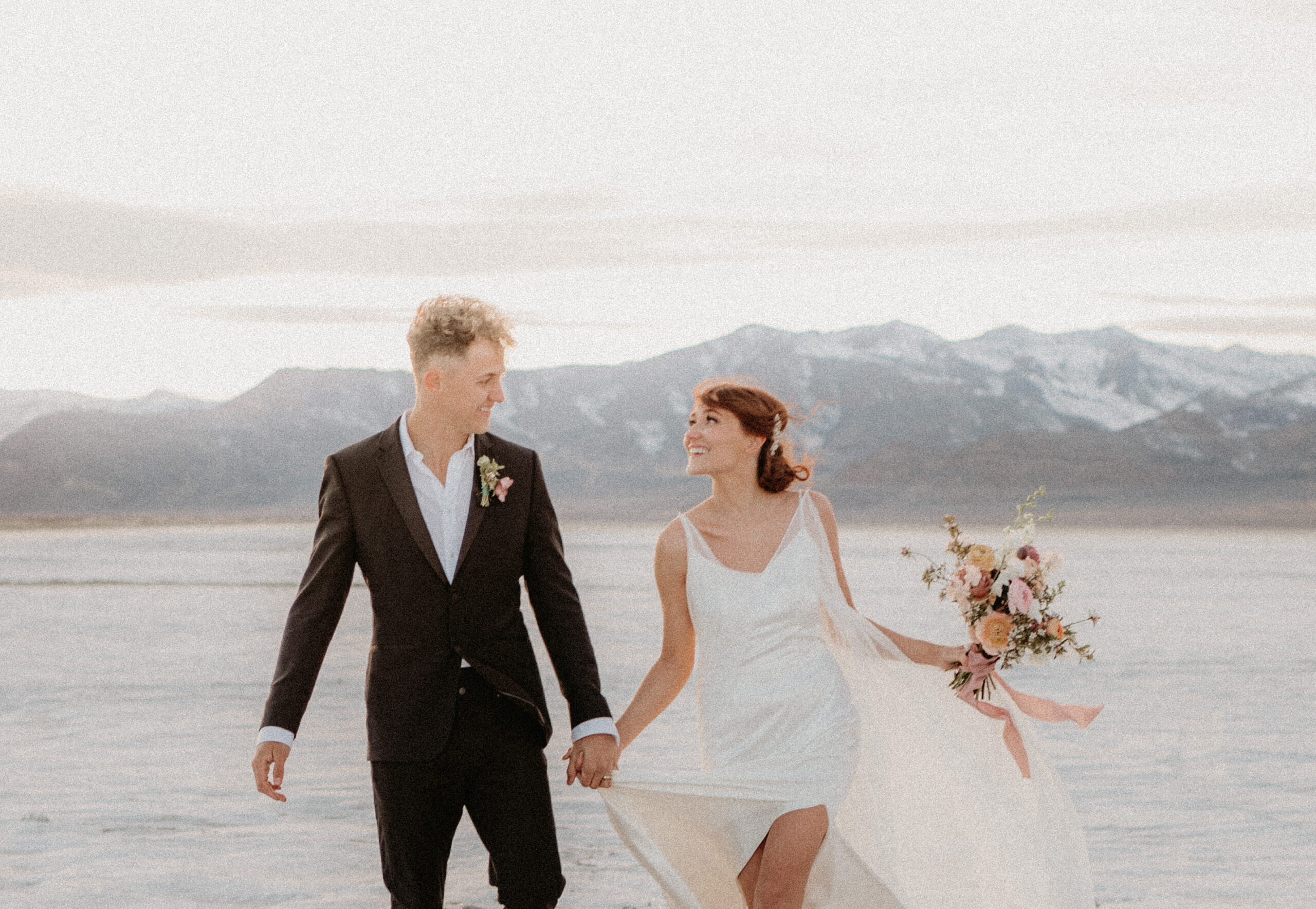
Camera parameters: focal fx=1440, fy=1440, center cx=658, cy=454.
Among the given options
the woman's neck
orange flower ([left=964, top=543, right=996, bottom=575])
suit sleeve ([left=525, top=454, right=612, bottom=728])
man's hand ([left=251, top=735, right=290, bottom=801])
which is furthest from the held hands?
orange flower ([left=964, top=543, right=996, bottom=575])

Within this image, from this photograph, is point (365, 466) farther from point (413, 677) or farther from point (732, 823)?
point (732, 823)

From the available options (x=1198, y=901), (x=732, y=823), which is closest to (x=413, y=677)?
(x=732, y=823)

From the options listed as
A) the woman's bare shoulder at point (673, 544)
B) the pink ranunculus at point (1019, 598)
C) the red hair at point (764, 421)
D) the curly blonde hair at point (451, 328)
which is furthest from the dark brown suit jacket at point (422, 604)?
the pink ranunculus at point (1019, 598)

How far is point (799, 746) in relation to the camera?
4.21 meters

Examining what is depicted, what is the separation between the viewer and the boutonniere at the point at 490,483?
3.87 m

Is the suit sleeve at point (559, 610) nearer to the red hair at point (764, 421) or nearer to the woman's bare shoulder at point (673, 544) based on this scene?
the woman's bare shoulder at point (673, 544)

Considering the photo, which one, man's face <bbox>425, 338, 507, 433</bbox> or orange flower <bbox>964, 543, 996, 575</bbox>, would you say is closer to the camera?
man's face <bbox>425, 338, 507, 433</bbox>

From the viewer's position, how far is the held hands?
3740 millimetres

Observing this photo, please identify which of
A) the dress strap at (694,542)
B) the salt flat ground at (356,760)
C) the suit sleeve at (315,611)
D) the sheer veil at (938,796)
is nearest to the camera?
the suit sleeve at (315,611)

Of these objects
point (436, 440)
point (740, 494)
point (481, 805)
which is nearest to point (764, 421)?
point (740, 494)

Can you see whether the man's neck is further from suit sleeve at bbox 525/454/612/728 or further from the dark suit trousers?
the dark suit trousers

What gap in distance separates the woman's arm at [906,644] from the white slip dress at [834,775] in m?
0.03

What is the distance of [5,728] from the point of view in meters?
12.3

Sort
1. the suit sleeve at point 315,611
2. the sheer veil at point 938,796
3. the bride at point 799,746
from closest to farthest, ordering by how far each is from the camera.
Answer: the suit sleeve at point 315,611 → the bride at point 799,746 → the sheer veil at point 938,796
